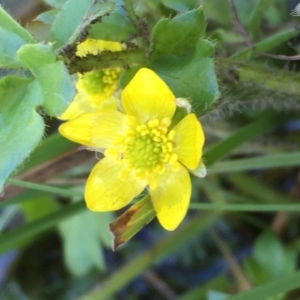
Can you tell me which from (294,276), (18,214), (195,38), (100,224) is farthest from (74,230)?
(195,38)

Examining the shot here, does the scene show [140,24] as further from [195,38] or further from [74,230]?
[74,230]

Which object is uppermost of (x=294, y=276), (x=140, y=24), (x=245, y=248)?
(x=140, y=24)

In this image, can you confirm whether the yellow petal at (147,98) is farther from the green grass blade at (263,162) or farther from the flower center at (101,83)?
the green grass blade at (263,162)

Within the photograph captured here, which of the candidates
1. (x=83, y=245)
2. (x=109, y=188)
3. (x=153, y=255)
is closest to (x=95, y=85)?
(x=109, y=188)

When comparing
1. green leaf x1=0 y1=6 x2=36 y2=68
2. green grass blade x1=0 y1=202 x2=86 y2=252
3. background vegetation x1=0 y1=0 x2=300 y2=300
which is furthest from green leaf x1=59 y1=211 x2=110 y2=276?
green leaf x1=0 y1=6 x2=36 y2=68

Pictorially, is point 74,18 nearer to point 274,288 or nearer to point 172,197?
point 172,197

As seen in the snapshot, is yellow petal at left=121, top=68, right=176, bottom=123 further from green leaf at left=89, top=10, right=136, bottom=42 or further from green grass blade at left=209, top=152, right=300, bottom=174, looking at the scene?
green grass blade at left=209, top=152, right=300, bottom=174
